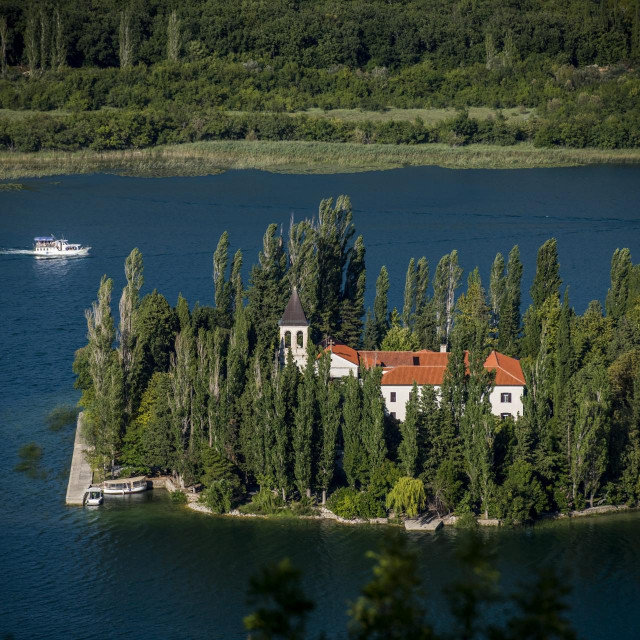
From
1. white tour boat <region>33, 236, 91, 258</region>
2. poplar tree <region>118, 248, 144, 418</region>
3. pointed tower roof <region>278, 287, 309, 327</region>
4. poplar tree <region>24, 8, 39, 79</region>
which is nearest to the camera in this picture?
poplar tree <region>118, 248, 144, 418</region>

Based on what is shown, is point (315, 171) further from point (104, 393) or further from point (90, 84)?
point (104, 393)

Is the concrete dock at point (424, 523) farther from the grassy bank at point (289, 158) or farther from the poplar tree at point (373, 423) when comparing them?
the grassy bank at point (289, 158)

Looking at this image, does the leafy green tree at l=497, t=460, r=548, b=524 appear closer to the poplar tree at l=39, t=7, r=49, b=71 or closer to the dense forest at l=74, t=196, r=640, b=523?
the dense forest at l=74, t=196, r=640, b=523

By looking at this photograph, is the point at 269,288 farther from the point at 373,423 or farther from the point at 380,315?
the point at 373,423

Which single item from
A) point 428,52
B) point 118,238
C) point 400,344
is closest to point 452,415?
point 400,344

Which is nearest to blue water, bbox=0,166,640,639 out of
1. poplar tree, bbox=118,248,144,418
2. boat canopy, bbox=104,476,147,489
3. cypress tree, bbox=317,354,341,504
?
boat canopy, bbox=104,476,147,489

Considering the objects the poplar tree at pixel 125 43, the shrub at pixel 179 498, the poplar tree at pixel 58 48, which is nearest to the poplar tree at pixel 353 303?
the shrub at pixel 179 498

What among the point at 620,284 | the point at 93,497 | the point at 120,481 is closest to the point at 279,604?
the point at 93,497
